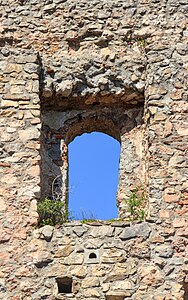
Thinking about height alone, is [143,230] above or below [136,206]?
below

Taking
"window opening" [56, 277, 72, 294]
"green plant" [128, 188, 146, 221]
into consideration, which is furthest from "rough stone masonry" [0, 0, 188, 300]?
"green plant" [128, 188, 146, 221]

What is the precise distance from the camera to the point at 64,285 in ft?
30.4

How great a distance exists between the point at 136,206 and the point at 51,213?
1.12 m

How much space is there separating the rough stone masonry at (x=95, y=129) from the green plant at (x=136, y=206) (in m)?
0.15

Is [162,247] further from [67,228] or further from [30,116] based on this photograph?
[30,116]

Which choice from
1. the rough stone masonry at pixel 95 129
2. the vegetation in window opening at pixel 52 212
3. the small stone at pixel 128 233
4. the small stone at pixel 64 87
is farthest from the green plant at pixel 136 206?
the small stone at pixel 64 87

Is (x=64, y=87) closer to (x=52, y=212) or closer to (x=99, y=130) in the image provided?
(x=99, y=130)

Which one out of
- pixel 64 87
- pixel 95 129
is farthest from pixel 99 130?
pixel 64 87

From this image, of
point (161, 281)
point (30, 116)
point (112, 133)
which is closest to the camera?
point (161, 281)

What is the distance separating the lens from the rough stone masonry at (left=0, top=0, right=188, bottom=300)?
9.21 metres

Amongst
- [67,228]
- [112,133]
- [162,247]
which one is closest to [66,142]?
[112,133]

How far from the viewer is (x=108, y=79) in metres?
10.5

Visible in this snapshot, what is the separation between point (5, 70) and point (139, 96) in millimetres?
1891

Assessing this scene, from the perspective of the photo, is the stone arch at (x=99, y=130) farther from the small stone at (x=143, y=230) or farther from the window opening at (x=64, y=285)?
the window opening at (x=64, y=285)
